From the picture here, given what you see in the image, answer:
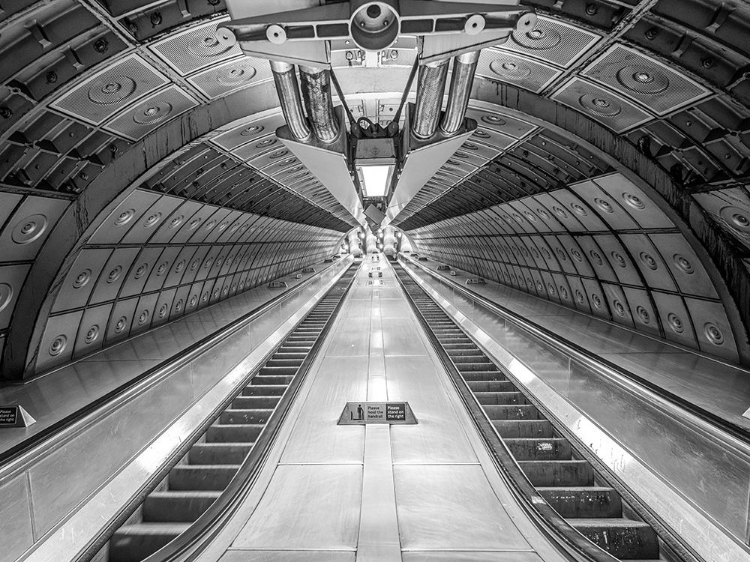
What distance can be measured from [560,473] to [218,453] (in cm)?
442

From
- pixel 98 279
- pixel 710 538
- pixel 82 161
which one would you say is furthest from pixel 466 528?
pixel 98 279

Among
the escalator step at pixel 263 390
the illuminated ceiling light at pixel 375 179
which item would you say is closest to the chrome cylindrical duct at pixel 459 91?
the illuminated ceiling light at pixel 375 179

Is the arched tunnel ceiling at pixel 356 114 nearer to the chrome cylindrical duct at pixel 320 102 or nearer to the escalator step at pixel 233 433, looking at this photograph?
the chrome cylindrical duct at pixel 320 102

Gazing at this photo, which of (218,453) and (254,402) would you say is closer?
(218,453)

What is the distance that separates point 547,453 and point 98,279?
8.30 meters

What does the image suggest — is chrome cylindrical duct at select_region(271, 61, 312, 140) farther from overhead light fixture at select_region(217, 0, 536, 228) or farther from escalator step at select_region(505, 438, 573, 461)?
escalator step at select_region(505, 438, 573, 461)

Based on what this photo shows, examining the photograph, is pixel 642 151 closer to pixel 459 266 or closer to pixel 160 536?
pixel 160 536

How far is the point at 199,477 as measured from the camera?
5.24 m

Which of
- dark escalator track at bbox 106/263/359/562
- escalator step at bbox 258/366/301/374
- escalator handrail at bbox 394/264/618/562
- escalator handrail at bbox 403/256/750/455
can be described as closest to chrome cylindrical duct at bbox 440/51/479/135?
escalator handrail at bbox 403/256/750/455

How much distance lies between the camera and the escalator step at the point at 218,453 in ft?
19.1

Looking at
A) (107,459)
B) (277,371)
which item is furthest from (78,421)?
(277,371)

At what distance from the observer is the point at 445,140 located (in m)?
5.27

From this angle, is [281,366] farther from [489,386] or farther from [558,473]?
[558,473]

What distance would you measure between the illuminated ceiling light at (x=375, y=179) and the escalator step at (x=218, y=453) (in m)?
4.19
